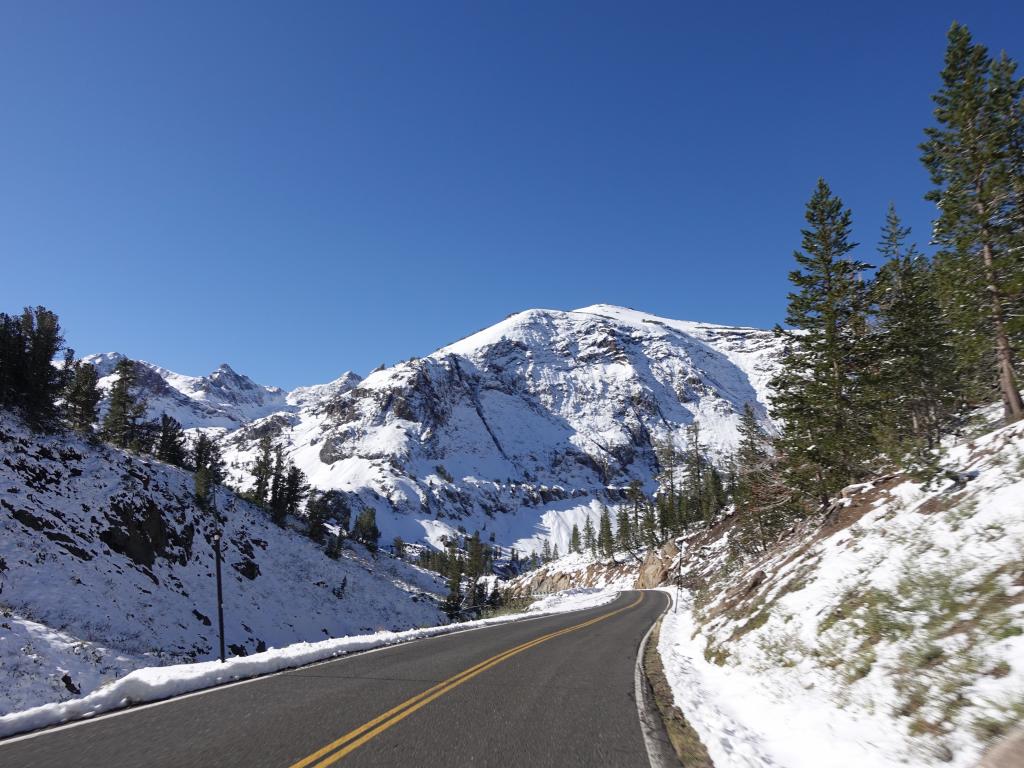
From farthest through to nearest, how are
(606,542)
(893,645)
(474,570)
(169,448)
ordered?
(606,542) < (474,570) < (169,448) < (893,645)

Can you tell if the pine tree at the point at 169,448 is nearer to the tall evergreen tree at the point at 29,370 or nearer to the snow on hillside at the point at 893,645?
the tall evergreen tree at the point at 29,370

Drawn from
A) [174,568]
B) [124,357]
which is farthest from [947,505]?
[124,357]

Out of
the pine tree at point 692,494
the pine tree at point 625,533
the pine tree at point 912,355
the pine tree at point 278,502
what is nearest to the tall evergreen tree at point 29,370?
the pine tree at point 278,502

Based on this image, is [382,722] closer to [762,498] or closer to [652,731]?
[652,731]

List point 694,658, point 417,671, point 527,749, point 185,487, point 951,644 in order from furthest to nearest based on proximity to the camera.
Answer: point 185,487 < point 694,658 < point 417,671 < point 527,749 < point 951,644

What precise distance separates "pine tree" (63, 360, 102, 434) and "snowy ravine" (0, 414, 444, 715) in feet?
19.9

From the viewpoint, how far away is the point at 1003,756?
11.0 ft

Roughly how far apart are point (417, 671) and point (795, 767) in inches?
298

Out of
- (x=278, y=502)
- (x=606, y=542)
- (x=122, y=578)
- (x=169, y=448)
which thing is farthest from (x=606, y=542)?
(x=122, y=578)

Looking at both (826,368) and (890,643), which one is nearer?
(890,643)

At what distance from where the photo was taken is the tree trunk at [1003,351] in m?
15.3

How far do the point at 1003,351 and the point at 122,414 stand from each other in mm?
59498

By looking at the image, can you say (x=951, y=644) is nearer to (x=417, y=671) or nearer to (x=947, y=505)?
(x=947, y=505)

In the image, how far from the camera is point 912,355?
2228cm
